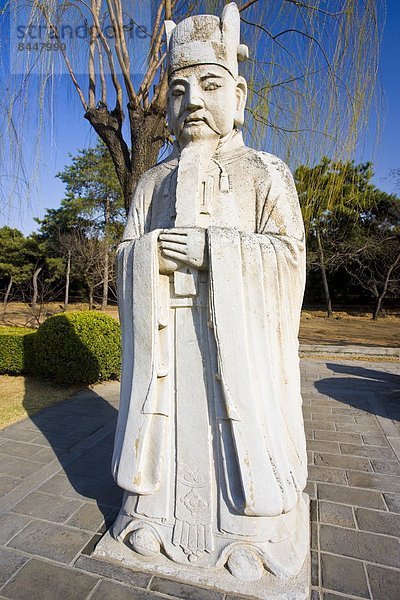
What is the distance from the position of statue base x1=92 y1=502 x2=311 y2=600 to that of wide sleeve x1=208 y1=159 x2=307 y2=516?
1.25 ft

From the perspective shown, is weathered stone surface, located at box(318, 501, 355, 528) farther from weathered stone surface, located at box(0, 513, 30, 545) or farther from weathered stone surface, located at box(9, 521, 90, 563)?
weathered stone surface, located at box(0, 513, 30, 545)

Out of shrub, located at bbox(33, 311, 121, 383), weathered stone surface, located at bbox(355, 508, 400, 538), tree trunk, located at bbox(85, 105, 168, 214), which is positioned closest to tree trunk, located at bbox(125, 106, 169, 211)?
tree trunk, located at bbox(85, 105, 168, 214)

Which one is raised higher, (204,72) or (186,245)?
(204,72)

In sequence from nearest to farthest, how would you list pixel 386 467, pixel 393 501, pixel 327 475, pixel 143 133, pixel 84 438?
pixel 393 501, pixel 327 475, pixel 386 467, pixel 84 438, pixel 143 133

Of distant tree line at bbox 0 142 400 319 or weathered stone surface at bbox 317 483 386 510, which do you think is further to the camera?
distant tree line at bbox 0 142 400 319

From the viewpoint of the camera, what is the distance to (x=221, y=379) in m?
1.90

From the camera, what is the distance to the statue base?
1826 mm

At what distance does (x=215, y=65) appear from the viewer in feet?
6.79

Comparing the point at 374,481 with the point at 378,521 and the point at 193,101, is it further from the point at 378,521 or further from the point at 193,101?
the point at 193,101

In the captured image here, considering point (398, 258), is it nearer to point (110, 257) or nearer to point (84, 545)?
point (110, 257)

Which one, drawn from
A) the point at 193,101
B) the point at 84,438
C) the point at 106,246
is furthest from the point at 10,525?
the point at 106,246

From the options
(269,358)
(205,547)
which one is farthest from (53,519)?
(269,358)

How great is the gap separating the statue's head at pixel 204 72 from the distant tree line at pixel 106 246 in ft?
51.7

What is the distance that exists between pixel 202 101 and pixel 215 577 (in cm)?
270
